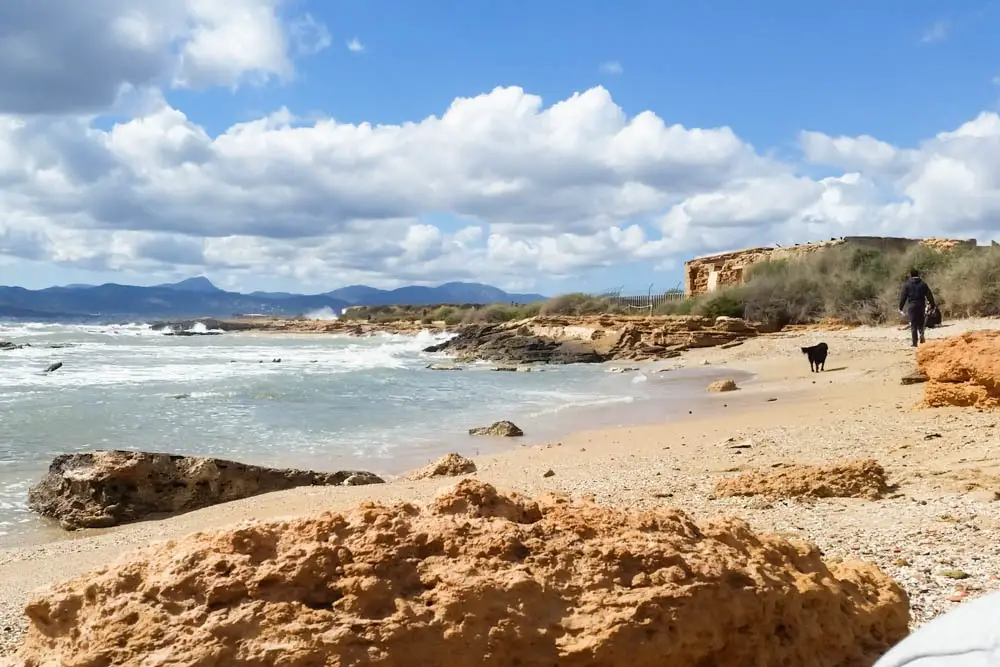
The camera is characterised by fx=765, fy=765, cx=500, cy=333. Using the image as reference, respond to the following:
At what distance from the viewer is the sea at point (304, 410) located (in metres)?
10.7

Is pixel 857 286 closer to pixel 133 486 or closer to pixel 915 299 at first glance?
pixel 915 299

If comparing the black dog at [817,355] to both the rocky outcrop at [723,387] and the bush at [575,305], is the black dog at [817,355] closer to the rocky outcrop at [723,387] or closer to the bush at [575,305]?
the rocky outcrop at [723,387]

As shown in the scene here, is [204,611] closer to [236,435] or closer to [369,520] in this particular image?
[369,520]

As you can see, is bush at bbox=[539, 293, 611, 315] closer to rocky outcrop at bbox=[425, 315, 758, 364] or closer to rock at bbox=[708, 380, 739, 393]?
rocky outcrop at bbox=[425, 315, 758, 364]

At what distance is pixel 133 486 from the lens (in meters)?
7.29

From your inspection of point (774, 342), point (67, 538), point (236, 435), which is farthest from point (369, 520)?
point (774, 342)

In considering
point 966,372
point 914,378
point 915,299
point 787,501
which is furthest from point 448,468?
point 915,299

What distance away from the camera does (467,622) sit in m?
2.28

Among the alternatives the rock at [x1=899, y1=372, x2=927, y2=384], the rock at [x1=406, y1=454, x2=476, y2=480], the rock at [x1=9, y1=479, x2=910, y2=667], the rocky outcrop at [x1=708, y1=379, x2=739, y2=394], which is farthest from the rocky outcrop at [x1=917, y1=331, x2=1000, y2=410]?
the rock at [x1=9, y1=479, x2=910, y2=667]

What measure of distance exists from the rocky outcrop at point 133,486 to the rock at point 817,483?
4.02m

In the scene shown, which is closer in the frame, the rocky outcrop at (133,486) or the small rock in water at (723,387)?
the rocky outcrop at (133,486)

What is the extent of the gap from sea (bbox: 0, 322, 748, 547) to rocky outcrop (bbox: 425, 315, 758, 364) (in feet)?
8.92

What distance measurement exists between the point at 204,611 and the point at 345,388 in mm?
17840

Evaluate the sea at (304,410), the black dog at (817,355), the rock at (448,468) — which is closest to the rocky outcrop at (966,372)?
the sea at (304,410)
